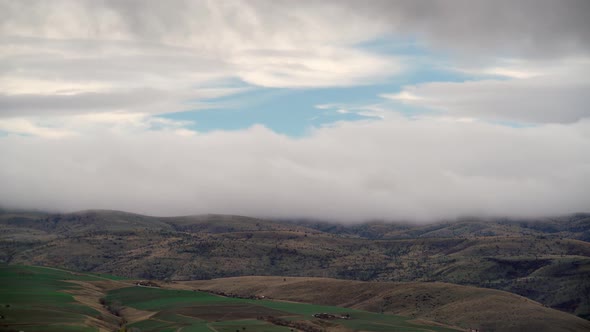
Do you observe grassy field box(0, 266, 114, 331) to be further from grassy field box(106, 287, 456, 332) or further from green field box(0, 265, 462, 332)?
grassy field box(106, 287, 456, 332)

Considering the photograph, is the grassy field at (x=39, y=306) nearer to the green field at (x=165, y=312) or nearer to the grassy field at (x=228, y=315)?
the green field at (x=165, y=312)

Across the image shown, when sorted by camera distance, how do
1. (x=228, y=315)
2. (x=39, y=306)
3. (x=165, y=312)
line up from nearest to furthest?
1. (x=39, y=306)
2. (x=228, y=315)
3. (x=165, y=312)

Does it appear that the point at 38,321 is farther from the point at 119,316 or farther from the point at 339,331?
A: the point at 339,331

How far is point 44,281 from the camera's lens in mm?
196125

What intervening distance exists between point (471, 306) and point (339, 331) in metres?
58.3

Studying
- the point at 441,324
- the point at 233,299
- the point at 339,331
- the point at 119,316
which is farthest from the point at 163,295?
the point at 441,324

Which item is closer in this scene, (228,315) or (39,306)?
(39,306)

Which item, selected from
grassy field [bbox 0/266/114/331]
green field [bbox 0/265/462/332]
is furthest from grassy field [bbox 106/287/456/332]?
grassy field [bbox 0/266/114/331]

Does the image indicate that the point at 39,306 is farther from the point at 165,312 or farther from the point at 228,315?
the point at 228,315

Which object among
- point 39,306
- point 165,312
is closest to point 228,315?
point 165,312

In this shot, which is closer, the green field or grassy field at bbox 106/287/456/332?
the green field

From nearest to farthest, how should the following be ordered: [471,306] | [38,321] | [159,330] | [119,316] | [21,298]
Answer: [38,321] < [159,330] < [21,298] < [119,316] < [471,306]

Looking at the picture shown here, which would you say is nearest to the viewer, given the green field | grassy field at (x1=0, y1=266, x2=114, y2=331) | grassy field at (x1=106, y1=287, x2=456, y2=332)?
grassy field at (x1=0, y1=266, x2=114, y2=331)

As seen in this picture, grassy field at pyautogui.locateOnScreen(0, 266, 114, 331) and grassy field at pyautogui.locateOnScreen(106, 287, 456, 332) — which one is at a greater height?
grassy field at pyautogui.locateOnScreen(0, 266, 114, 331)
